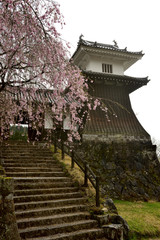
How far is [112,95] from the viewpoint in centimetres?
1678

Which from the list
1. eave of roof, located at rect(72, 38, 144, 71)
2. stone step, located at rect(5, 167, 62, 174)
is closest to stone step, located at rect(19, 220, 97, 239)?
stone step, located at rect(5, 167, 62, 174)

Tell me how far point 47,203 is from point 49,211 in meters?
0.41

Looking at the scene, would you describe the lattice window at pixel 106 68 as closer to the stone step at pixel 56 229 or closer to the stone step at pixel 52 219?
the stone step at pixel 52 219

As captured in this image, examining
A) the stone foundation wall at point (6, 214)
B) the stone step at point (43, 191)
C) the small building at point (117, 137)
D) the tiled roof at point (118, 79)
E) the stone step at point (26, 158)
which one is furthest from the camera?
the tiled roof at point (118, 79)

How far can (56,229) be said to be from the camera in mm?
5484

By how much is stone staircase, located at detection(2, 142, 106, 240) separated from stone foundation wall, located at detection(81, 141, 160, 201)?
4.59 m

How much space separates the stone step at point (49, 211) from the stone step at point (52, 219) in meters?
0.19

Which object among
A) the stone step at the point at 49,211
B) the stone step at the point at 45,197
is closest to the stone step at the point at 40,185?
the stone step at the point at 45,197

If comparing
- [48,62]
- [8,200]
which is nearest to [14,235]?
[8,200]

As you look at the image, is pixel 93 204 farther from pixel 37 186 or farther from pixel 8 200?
pixel 8 200

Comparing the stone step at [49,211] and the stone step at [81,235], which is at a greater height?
the stone step at [49,211]

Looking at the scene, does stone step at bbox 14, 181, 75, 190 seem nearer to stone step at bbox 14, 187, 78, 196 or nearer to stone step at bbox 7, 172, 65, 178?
stone step at bbox 14, 187, 78, 196

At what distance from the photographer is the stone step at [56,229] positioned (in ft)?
16.7

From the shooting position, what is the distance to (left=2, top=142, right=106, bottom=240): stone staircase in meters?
5.43
